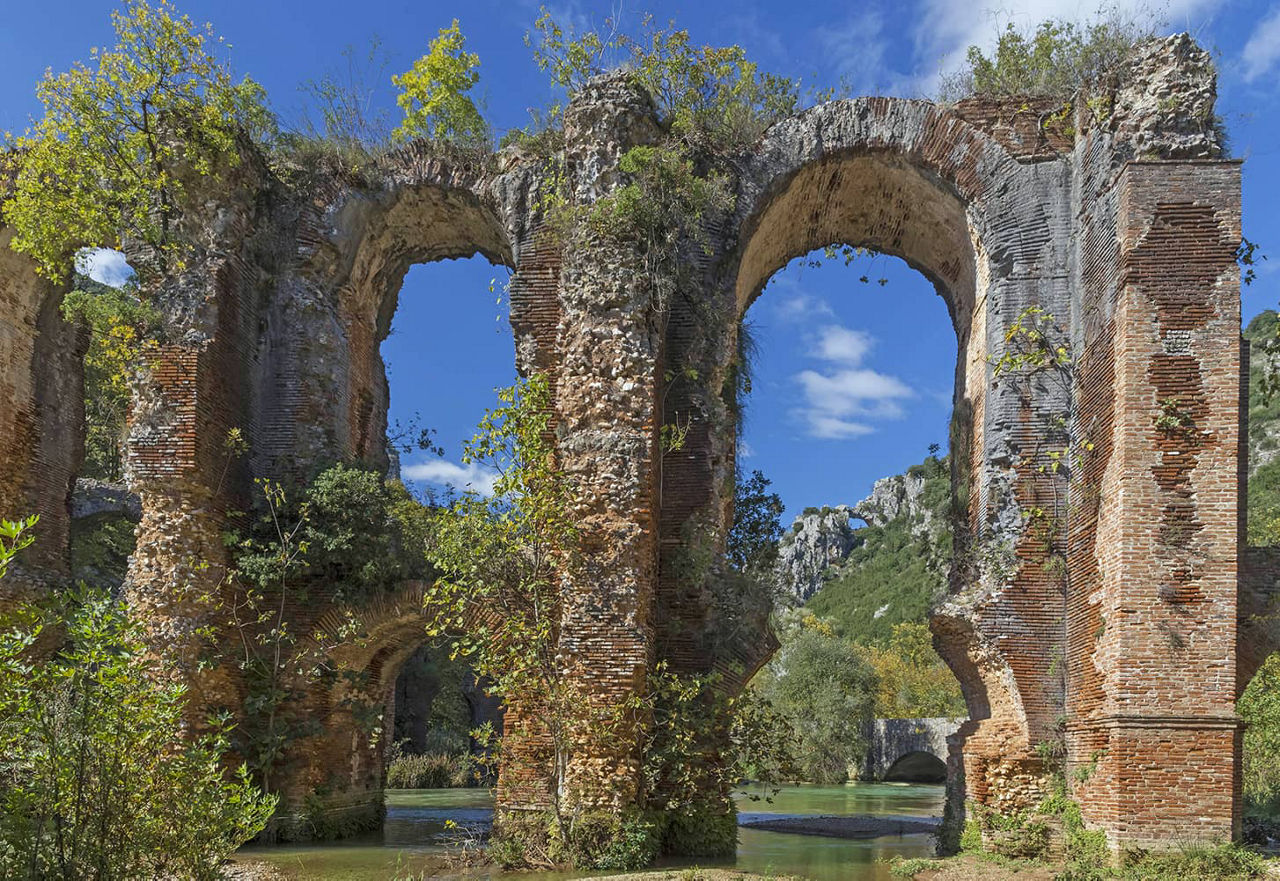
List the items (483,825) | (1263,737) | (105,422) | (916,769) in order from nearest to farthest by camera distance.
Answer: (483,825) < (1263,737) < (105,422) < (916,769)

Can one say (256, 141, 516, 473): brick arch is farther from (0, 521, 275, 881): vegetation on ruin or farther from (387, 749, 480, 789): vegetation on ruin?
(387, 749, 480, 789): vegetation on ruin

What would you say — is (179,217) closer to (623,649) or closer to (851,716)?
(623,649)

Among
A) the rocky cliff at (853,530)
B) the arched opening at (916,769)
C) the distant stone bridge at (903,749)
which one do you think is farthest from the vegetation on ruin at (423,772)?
the rocky cliff at (853,530)

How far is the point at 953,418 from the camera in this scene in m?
13.5

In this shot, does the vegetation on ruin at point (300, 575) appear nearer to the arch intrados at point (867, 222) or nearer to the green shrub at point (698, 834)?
the green shrub at point (698, 834)

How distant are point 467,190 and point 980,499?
7718mm

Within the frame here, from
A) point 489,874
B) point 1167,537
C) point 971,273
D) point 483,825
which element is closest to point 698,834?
point 489,874

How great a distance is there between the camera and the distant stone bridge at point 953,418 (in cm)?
968

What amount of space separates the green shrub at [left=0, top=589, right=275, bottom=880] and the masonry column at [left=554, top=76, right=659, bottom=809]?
Answer: 194 inches

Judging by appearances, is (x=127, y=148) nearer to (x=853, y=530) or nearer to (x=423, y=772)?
(x=423, y=772)

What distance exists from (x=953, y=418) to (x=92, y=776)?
1116 centimetres

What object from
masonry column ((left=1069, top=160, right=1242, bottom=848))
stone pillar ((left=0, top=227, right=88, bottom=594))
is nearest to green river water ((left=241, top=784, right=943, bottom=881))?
masonry column ((left=1069, top=160, right=1242, bottom=848))

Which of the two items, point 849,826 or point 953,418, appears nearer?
→ point 953,418

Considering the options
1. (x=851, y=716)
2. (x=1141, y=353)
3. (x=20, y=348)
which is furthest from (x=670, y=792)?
(x=851, y=716)
